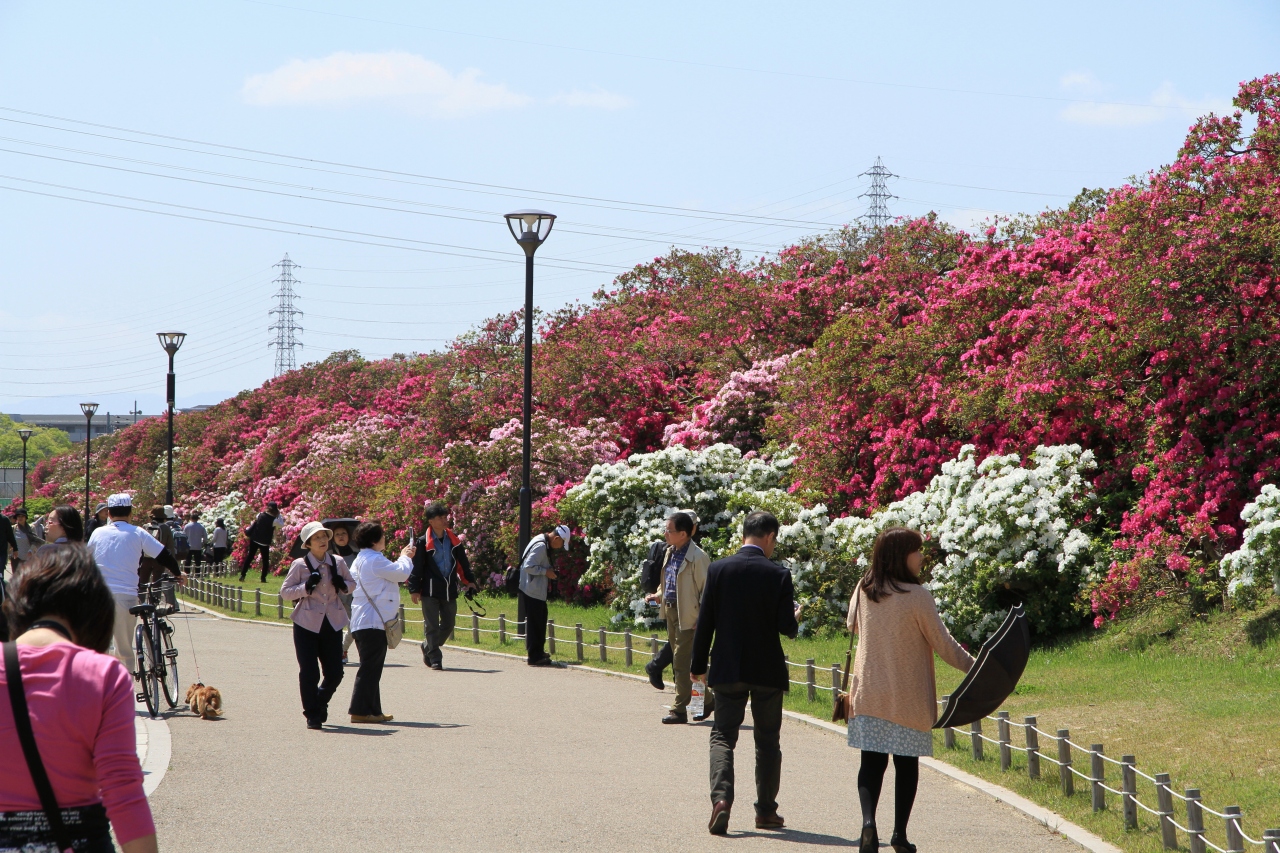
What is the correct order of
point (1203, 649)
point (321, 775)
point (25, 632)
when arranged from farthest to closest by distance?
point (1203, 649)
point (321, 775)
point (25, 632)

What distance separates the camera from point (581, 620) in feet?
70.3

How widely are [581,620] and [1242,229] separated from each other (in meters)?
11.5

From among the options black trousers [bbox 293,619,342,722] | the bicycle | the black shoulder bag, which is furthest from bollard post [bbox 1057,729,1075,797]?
the bicycle

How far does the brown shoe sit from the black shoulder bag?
4.41 m

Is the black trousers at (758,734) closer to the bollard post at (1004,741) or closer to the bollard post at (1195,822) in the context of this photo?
the bollard post at (1195,822)

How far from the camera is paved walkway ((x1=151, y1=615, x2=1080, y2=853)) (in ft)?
23.2

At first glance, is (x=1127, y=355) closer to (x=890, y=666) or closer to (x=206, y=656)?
(x=890, y=666)

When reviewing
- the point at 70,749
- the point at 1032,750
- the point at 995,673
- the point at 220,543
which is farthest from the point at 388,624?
the point at 220,543

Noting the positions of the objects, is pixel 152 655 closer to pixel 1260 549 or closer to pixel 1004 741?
pixel 1004 741

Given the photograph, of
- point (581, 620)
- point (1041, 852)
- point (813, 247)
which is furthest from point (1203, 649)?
point (813, 247)

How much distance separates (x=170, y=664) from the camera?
37.9 ft

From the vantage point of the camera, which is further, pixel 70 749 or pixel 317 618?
pixel 317 618

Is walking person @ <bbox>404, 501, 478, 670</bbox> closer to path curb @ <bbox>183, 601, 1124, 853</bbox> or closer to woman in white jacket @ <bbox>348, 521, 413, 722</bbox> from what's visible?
woman in white jacket @ <bbox>348, 521, 413, 722</bbox>

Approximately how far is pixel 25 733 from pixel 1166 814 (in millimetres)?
5714
